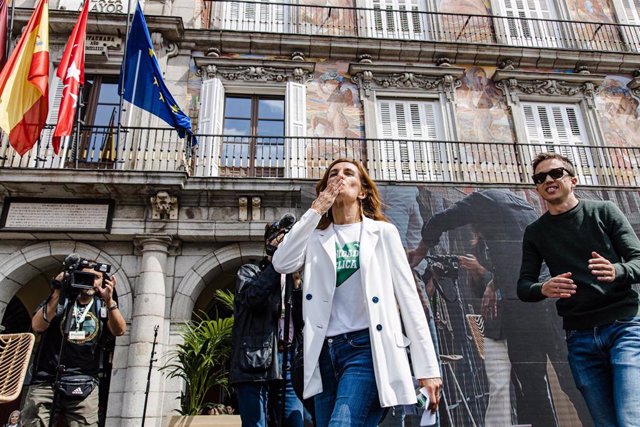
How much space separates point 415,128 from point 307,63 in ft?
9.07

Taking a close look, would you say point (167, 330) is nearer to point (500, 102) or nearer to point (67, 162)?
point (67, 162)

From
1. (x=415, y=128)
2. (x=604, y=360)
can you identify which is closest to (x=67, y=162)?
(x=415, y=128)

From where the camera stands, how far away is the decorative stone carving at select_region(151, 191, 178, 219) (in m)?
8.20

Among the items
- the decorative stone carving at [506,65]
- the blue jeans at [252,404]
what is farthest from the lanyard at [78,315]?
the decorative stone carving at [506,65]

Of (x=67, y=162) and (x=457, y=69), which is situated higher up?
(x=457, y=69)

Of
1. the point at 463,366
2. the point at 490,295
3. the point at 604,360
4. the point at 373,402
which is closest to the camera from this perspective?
the point at 373,402

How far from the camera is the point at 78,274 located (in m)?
3.83

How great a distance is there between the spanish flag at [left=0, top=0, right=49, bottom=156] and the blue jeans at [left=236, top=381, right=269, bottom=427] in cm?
668

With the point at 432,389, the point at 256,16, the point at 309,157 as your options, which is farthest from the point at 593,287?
the point at 256,16

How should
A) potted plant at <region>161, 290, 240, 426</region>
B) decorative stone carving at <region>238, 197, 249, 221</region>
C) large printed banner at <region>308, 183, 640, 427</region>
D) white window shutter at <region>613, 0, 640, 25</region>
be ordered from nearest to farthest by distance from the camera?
potted plant at <region>161, 290, 240, 426</region>
large printed banner at <region>308, 183, 640, 427</region>
decorative stone carving at <region>238, 197, 249, 221</region>
white window shutter at <region>613, 0, 640, 25</region>

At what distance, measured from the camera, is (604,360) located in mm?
2365

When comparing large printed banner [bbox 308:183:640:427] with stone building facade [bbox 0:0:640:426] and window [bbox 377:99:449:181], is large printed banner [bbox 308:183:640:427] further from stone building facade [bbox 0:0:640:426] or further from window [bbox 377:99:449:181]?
window [bbox 377:99:449:181]

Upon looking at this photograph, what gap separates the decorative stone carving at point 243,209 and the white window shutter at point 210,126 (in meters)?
0.92

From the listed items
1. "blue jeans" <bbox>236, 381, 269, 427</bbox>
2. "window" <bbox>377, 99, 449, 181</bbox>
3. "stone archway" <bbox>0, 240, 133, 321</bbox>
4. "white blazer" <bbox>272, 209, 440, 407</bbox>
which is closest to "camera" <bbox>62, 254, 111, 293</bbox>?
"blue jeans" <bbox>236, 381, 269, 427</bbox>
